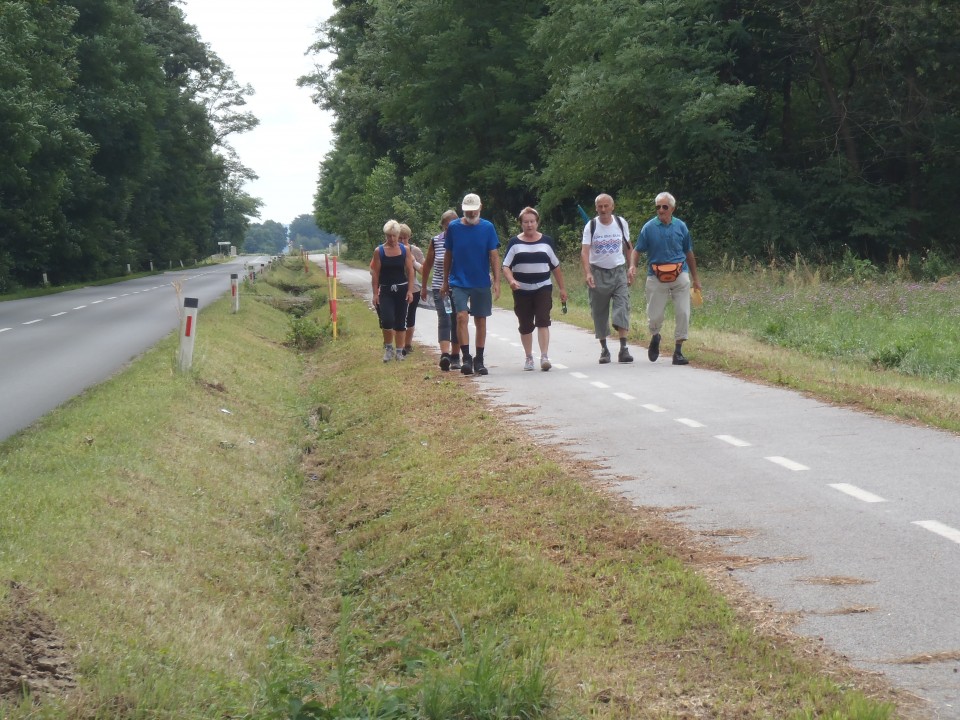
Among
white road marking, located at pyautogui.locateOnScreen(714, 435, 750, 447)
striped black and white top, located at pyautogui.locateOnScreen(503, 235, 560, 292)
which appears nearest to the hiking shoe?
striped black and white top, located at pyautogui.locateOnScreen(503, 235, 560, 292)

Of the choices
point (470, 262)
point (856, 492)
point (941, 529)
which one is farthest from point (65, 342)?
point (941, 529)

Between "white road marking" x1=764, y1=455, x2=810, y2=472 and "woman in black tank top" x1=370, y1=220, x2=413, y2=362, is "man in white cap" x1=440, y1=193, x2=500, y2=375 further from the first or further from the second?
"white road marking" x1=764, y1=455, x2=810, y2=472

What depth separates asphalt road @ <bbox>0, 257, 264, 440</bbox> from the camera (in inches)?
540

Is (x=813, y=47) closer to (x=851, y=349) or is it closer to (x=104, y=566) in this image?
(x=851, y=349)

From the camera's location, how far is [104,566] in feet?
21.1

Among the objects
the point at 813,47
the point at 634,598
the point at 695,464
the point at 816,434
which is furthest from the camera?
the point at 813,47

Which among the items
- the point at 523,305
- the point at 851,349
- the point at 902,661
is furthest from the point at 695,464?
the point at 851,349

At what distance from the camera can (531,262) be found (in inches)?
547

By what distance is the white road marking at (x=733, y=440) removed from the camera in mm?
8914

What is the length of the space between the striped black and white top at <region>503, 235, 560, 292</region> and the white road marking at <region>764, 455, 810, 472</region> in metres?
5.89

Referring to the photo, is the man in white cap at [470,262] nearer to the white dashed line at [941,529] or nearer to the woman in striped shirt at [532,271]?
the woman in striped shirt at [532,271]

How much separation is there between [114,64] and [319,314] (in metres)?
33.7

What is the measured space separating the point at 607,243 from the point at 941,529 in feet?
28.3

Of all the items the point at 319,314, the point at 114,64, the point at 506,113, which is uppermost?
the point at 114,64
